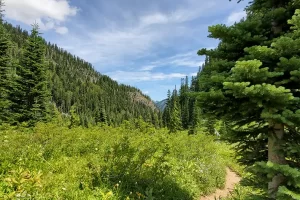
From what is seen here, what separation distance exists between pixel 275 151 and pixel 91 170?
15.2ft

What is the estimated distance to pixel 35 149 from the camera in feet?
24.3

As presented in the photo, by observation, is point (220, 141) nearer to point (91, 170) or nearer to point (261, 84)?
point (261, 84)

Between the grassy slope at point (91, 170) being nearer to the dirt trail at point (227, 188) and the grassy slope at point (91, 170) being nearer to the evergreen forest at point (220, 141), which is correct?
the evergreen forest at point (220, 141)

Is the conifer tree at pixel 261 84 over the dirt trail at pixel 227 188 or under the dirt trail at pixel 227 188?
over

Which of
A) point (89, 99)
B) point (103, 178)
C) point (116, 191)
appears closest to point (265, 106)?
point (116, 191)

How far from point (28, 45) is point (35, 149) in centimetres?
2324

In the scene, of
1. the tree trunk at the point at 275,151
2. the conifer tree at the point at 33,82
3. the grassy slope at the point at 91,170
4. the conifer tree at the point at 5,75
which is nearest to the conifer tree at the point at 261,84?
the tree trunk at the point at 275,151

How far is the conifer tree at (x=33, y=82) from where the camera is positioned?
2616 centimetres

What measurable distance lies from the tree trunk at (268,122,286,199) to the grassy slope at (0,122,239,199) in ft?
8.19

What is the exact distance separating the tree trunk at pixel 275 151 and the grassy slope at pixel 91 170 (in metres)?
2.50

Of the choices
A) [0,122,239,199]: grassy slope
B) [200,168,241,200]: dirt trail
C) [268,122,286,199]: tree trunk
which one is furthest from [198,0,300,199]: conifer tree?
[200,168,241,200]: dirt trail

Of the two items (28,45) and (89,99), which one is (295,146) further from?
(89,99)

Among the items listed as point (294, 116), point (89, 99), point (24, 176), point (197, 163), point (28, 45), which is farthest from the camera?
point (89, 99)

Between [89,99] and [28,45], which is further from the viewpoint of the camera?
[89,99]
